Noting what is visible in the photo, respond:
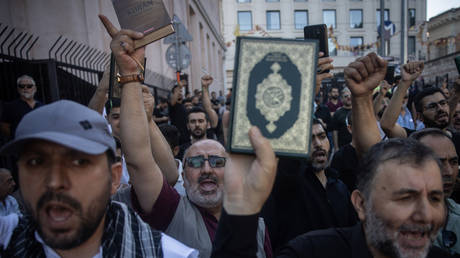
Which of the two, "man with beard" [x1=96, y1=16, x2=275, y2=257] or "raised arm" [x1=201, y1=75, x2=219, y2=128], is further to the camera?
"raised arm" [x1=201, y1=75, x2=219, y2=128]

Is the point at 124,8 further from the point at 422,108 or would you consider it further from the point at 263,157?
the point at 422,108

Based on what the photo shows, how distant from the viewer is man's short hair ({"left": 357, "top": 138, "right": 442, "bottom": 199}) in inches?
65.1

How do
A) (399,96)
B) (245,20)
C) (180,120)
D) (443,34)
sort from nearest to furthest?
(399,96) → (180,120) → (443,34) → (245,20)

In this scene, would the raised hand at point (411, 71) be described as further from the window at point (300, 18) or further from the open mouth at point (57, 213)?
the window at point (300, 18)

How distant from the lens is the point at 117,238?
4.86 ft

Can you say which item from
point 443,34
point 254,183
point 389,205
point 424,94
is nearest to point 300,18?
point 443,34

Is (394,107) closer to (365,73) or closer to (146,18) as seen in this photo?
(365,73)

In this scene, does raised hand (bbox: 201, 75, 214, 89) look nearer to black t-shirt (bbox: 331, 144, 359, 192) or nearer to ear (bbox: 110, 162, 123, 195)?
black t-shirt (bbox: 331, 144, 359, 192)

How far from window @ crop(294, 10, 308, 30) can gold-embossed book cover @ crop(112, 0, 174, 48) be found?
42.6 meters

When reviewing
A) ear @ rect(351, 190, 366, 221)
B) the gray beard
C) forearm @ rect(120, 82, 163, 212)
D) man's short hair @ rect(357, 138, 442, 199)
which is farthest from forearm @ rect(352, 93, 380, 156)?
forearm @ rect(120, 82, 163, 212)

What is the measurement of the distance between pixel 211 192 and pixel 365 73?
123cm

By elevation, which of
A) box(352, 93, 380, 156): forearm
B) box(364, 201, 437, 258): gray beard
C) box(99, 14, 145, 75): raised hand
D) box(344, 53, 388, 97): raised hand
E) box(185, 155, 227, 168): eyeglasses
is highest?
box(99, 14, 145, 75): raised hand

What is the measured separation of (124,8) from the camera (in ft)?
6.81

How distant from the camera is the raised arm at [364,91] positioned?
71.4 inches
